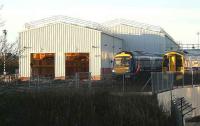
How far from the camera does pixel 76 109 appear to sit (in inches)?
1148

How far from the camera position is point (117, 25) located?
77812mm

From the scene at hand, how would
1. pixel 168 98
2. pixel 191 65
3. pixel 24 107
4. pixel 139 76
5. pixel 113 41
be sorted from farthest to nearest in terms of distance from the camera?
1. pixel 113 41
2. pixel 191 65
3. pixel 139 76
4. pixel 168 98
5. pixel 24 107

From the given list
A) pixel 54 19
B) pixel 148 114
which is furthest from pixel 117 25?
pixel 148 114

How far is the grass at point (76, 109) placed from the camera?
1085 inches

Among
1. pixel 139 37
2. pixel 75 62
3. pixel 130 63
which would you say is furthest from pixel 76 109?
pixel 139 37

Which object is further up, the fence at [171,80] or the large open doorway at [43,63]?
the large open doorway at [43,63]

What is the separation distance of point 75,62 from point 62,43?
9.07 ft

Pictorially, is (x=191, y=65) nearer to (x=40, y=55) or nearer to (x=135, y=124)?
(x=40, y=55)

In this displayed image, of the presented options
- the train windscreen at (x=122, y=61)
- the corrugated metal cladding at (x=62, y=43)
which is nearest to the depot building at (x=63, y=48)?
the corrugated metal cladding at (x=62, y=43)

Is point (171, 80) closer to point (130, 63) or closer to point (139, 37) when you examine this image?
point (130, 63)

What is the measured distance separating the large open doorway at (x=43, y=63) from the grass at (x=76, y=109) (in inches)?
1306

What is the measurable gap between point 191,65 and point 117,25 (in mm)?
18625

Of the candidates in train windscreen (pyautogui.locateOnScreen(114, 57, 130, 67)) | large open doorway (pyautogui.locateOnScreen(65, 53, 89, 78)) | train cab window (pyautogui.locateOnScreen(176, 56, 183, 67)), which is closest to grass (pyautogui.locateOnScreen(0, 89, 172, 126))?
train windscreen (pyautogui.locateOnScreen(114, 57, 130, 67))

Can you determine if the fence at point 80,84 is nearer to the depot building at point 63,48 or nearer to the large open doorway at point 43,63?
the depot building at point 63,48
